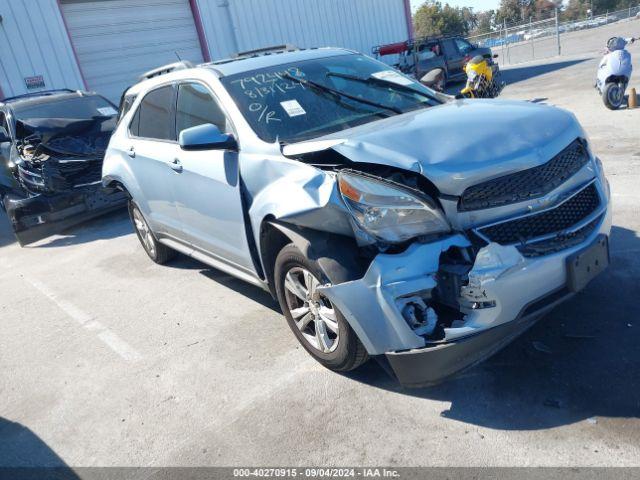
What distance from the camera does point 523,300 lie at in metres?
2.58

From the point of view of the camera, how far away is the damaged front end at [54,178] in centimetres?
787

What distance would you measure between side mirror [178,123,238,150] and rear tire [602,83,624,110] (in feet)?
26.9

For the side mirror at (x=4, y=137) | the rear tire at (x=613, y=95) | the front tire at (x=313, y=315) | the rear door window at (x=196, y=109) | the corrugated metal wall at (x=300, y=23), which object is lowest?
the rear tire at (x=613, y=95)

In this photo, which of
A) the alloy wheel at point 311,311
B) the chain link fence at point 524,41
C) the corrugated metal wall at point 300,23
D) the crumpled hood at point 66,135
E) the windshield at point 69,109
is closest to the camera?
the alloy wheel at point 311,311

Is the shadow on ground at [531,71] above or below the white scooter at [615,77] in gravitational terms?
below

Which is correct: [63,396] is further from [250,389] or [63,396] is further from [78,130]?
[78,130]

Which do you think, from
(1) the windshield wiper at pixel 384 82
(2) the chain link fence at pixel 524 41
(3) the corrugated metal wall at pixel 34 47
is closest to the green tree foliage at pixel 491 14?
(2) the chain link fence at pixel 524 41

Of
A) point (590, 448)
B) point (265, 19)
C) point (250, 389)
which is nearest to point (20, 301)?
point (250, 389)

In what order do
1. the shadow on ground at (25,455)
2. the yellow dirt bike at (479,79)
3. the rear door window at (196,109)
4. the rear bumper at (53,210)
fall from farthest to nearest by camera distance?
the yellow dirt bike at (479,79)
the rear bumper at (53,210)
the rear door window at (196,109)
the shadow on ground at (25,455)

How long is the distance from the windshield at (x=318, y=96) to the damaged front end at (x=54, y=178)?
458cm

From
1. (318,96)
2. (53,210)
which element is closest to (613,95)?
(318,96)

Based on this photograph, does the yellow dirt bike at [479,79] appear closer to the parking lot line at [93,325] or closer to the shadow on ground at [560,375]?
the shadow on ground at [560,375]

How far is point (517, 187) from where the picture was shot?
277 cm

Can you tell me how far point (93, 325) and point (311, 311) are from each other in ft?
8.06
